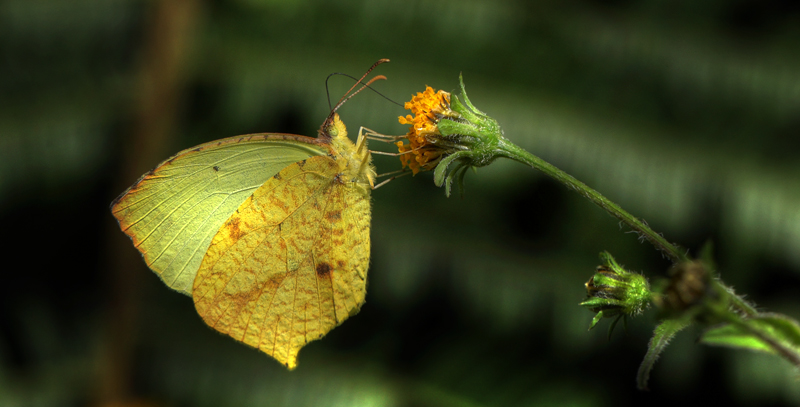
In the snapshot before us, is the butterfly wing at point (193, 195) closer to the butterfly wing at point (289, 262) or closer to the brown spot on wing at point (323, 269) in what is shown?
the butterfly wing at point (289, 262)

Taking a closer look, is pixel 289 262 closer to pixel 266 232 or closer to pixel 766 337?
pixel 266 232

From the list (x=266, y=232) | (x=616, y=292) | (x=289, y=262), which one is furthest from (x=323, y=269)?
(x=616, y=292)

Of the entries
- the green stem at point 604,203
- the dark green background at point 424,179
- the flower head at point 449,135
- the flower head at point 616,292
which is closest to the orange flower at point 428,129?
the flower head at point 449,135

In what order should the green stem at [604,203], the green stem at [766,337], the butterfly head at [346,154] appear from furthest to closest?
the butterfly head at [346,154], the green stem at [604,203], the green stem at [766,337]

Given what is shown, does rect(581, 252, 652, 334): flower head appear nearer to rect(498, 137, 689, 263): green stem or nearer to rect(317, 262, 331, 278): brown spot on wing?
rect(498, 137, 689, 263): green stem

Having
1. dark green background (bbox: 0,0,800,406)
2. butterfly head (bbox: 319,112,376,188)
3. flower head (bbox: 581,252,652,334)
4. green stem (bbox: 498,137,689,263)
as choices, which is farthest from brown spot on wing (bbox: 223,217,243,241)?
dark green background (bbox: 0,0,800,406)
